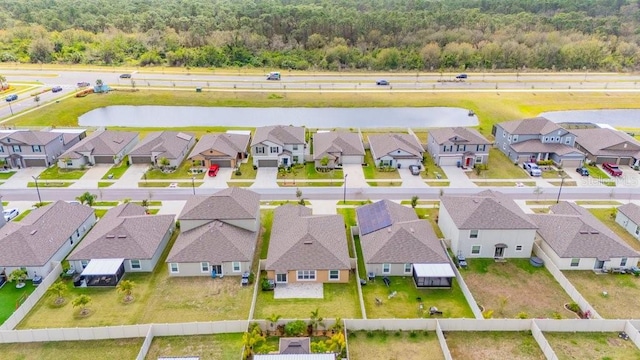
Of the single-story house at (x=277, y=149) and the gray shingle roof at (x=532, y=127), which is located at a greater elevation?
the gray shingle roof at (x=532, y=127)

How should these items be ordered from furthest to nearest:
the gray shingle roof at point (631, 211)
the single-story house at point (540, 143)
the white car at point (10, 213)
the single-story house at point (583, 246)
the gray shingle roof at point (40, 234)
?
the single-story house at point (540, 143), the white car at point (10, 213), the gray shingle roof at point (631, 211), the single-story house at point (583, 246), the gray shingle roof at point (40, 234)

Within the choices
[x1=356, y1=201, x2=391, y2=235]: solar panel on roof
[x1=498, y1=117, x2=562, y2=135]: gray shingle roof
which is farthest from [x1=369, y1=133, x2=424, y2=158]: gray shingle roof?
[x1=356, y1=201, x2=391, y2=235]: solar panel on roof

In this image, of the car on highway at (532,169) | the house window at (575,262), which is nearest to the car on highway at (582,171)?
the car on highway at (532,169)

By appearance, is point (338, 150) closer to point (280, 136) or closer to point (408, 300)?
point (280, 136)

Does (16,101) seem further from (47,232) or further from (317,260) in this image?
(317,260)

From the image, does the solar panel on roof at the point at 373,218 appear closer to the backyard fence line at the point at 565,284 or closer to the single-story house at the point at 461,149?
the backyard fence line at the point at 565,284

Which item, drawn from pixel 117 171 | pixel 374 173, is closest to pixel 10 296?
pixel 117 171

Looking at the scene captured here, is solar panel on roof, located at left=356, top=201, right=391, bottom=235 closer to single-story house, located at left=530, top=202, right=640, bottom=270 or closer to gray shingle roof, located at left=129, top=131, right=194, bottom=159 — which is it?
single-story house, located at left=530, top=202, right=640, bottom=270
